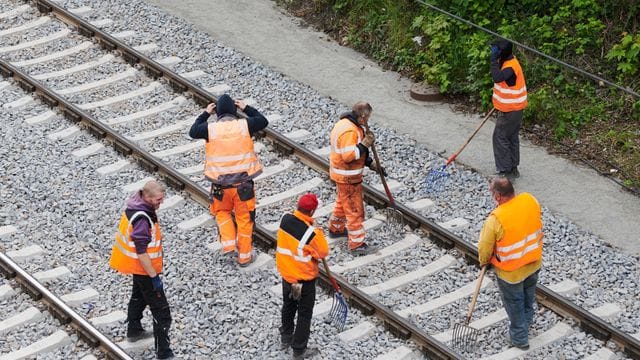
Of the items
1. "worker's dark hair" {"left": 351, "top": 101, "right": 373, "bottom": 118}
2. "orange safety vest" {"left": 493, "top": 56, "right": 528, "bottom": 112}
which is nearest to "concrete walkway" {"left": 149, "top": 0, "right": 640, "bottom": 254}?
"orange safety vest" {"left": 493, "top": 56, "right": 528, "bottom": 112}

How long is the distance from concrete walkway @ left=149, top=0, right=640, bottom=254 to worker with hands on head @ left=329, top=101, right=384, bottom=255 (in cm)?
264

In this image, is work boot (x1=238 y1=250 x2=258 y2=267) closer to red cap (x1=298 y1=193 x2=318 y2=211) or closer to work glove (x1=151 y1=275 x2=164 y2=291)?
work glove (x1=151 y1=275 x2=164 y2=291)

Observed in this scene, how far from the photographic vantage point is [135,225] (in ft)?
33.9

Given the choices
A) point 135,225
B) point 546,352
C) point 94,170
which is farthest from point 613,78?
point 135,225

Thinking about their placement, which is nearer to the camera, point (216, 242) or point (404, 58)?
point (216, 242)

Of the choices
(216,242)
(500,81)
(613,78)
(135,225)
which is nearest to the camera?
(135,225)

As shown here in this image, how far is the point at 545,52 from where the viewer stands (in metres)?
16.5

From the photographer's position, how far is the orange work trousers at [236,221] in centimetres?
1217

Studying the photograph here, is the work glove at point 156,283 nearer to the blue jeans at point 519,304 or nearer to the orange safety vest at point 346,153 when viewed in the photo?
the orange safety vest at point 346,153

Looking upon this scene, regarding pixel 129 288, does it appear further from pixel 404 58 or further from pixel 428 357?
pixel 404 58

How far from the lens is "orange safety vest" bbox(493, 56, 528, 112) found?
1392 centimetres

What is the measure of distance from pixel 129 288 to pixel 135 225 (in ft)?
5.86

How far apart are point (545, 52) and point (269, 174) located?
4.85 metres

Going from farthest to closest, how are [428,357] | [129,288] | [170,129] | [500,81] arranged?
[170,129], [500,81], [129,288], [428,357]
